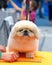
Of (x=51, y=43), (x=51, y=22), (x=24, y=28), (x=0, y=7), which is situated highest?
(x=24, y=28)

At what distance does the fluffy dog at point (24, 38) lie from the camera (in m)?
1.06

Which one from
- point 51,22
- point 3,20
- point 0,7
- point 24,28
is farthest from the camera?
point 51,22

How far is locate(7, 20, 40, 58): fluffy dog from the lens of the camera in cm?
106

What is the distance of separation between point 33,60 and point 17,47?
0.09 meters

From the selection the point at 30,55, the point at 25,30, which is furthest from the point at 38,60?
the point at 25,30

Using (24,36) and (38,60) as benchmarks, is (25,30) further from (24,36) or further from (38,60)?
(38,60)

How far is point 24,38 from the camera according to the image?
1078mm

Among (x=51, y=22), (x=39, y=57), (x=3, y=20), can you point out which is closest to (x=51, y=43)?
(x=3, y=20)

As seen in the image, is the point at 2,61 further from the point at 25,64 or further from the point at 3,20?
the point at 3,20

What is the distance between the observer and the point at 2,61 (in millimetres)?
1108

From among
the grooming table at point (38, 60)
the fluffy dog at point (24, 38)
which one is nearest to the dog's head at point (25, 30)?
the fluffy dog at point (24, 38)

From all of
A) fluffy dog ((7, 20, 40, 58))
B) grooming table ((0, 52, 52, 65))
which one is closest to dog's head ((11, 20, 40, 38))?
fluffy dog ((7, 20, 40, 58))

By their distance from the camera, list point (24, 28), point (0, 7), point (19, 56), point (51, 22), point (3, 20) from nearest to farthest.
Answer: point (24, 28), point (19, 56), point (3, 20), point (0, 7), point (51, 22)

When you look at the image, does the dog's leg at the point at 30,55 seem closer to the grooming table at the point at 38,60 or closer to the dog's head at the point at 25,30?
the grooming table at the point at 38,60
